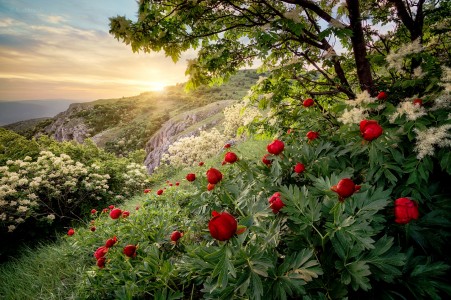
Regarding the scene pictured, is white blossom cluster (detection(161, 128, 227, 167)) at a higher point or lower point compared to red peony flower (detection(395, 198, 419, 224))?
lower

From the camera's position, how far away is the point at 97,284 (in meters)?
2.15

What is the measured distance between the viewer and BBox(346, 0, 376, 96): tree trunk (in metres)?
2.92

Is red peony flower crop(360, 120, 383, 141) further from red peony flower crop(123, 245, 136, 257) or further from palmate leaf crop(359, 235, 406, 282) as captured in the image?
red peony flower crop(123, 245, 136, 257)

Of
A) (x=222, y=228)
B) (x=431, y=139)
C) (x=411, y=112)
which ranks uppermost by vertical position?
(x=411, y=112)

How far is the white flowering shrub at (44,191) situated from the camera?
257 inches

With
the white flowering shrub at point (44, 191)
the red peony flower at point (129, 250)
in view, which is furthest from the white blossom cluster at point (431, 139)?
the white flowering shrub at point (44, 191)

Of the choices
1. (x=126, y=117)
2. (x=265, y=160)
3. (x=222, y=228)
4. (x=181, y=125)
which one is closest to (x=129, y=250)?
(x=222, y=228)

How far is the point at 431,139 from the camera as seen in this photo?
1.55m

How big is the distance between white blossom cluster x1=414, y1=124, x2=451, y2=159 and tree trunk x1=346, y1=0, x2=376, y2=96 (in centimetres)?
153

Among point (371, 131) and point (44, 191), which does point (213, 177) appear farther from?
point (44, 191)

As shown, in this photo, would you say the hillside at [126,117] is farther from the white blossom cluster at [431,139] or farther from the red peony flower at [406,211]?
the red peony flower at [406,211]

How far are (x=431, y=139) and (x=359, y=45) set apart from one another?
1.96m

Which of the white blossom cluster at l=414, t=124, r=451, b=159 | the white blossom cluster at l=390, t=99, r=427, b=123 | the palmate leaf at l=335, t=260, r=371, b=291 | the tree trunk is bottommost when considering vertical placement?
the palmate leaf at l=335, t=260, r=371, b=291

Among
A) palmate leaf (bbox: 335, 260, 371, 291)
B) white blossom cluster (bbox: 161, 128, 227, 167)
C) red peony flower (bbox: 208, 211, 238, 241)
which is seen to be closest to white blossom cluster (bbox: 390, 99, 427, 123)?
palmate leaf (bbox: 335, 260, 371, 291)
